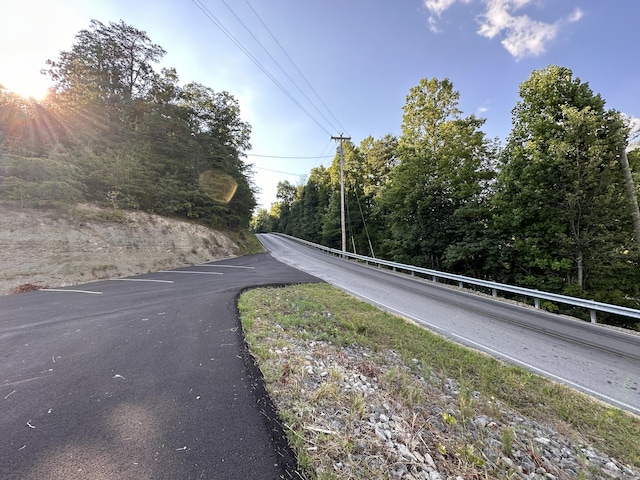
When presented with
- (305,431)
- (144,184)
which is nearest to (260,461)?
(305,431)

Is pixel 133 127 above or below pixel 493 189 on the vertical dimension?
above

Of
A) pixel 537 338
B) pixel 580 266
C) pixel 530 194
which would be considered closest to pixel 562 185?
pixel 530 194

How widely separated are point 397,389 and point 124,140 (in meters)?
22.5

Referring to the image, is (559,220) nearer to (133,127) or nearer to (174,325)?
(174,325)

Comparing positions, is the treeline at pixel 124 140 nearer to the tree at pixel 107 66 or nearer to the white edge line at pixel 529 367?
the tree at pixel 107 66

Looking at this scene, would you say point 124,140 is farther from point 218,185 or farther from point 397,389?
point 397,389

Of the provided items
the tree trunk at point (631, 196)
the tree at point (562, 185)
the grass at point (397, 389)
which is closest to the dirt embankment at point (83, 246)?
the grass at point (397, 389)

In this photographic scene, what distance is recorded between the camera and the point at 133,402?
2670 mm

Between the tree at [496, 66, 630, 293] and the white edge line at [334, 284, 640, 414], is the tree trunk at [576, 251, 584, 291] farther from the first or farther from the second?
the white edge line at [334, 284, 640, 414]

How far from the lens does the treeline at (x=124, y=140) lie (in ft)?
41.0

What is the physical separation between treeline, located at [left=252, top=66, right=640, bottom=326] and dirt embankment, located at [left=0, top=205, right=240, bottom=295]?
14.9 m

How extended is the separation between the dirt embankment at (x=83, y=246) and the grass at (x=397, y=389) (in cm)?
961

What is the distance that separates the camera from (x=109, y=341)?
13.9 ft

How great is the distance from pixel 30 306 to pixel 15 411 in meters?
6.31
